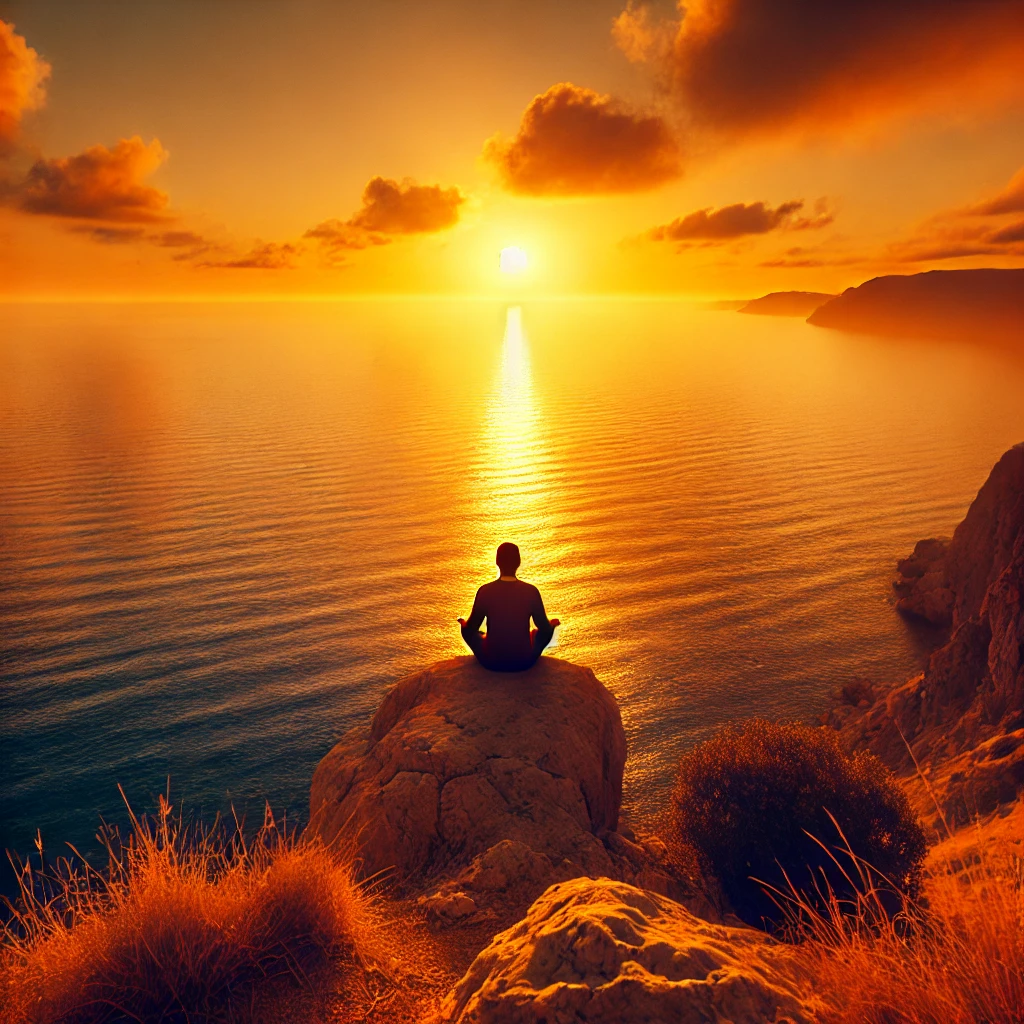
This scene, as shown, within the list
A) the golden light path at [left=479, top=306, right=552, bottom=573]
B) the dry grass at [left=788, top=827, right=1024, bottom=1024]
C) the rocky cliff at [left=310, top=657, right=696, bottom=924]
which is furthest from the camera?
the golden light path at [left=479, top=306, right=552, bottom=573]

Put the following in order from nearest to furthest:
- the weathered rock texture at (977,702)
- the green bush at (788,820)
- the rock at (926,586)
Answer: the green bush at (788,820) < the weathered rock texture at (977,702) < the rock at (926,586)

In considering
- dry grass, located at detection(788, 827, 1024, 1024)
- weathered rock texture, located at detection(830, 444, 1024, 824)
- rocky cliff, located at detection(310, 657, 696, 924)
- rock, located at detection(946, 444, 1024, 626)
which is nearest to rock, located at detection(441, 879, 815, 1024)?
dry grass, located at detection(788, 827, 1024, 1024)

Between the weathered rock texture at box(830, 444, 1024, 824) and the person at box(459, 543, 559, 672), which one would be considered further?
the weathered rock texture at box(830, 444, 1024, 824)

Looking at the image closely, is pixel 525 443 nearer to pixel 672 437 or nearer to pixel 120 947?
pixel 672 437

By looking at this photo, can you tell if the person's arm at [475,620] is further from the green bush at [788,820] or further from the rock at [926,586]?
the rock at [926,586]

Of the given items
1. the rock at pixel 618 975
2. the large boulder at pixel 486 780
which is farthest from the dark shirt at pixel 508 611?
the rock at pixel 618 975

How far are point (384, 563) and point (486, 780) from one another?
30115 mm

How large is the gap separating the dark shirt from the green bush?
4.03m

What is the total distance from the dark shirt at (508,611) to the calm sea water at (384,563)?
13.2m

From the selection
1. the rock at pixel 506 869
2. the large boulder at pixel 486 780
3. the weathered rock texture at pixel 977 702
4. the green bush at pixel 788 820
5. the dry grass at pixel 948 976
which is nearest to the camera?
the dry grass at pixel 948 976

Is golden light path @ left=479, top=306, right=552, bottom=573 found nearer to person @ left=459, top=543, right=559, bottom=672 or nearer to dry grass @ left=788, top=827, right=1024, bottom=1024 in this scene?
person @ left=459, top=543, right=559, bottom=672

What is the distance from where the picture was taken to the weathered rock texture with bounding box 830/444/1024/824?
46.6 feet

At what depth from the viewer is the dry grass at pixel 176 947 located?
4.49 meters

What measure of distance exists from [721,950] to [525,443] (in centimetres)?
6355
